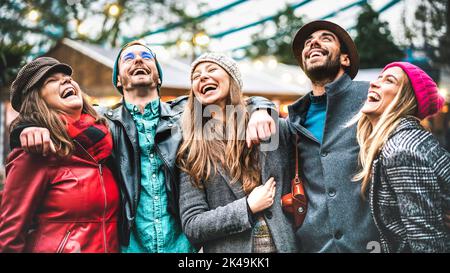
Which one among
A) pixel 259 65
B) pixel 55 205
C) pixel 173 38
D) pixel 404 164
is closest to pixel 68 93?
pixel 55 205

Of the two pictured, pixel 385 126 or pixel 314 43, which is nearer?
pixel 385 126

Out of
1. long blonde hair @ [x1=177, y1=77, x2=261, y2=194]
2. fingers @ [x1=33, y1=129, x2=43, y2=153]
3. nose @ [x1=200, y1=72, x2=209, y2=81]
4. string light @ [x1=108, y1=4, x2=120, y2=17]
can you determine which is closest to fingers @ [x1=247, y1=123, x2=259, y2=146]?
long blonde hair @ [x1=177, y1=77, x2=261, y2=194]

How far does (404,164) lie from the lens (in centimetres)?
228

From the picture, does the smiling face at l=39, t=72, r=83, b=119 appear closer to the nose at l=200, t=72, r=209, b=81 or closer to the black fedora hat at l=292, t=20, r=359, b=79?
the nose at l=200, t=72, r=209, b=81

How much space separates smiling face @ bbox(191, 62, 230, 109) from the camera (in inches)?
104

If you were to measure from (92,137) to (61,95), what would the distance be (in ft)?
1.05

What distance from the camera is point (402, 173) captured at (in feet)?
7.50

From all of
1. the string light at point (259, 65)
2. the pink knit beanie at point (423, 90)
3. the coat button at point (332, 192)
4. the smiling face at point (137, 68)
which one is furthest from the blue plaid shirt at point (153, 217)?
the string light at point (259, 65)

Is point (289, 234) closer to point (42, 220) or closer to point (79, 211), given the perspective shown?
point (79, 211)

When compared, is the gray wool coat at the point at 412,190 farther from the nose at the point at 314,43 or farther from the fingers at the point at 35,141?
the fingers at the point at 35,141

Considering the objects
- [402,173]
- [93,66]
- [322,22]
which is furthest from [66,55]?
[402,173]

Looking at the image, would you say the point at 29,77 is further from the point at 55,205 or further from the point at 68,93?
the point at 55,205

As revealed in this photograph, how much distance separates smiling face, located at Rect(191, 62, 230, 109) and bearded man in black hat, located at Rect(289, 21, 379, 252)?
0.44m
